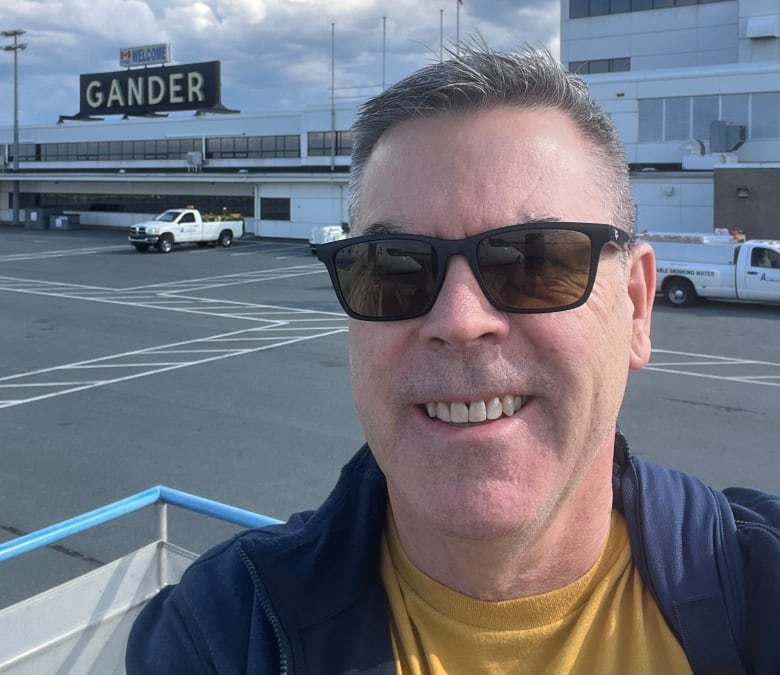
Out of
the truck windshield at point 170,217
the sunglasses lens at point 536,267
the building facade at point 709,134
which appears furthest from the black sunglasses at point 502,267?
the truck windshield at point 170,217

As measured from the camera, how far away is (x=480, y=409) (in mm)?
1568

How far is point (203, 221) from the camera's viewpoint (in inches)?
1647

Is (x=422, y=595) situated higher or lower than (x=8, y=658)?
higher

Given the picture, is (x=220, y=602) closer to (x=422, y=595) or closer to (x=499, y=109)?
(x=422, y=595)

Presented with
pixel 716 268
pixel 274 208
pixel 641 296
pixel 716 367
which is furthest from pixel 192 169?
pixel 641 296

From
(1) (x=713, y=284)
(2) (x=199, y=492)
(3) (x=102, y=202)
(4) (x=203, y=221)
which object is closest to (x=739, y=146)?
(1) (x=713, y=284)

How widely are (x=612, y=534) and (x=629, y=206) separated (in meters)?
0.74

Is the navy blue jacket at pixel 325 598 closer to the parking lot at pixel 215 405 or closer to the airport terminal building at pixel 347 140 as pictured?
the parking lot at pixel 215 405

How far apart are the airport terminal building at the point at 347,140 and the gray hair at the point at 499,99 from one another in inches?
1148

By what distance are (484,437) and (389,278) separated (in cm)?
37

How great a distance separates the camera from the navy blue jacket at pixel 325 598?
65.6 inches

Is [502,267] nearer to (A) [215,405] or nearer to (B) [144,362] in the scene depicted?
(A) [215,405]

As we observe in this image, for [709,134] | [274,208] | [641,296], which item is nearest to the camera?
[641,296]

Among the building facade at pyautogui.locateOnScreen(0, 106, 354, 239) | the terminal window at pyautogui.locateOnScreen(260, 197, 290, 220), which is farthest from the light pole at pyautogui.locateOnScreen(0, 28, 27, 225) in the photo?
the terminal window at pyautogui.locateOnScreen(260, 197, 290, 220)
